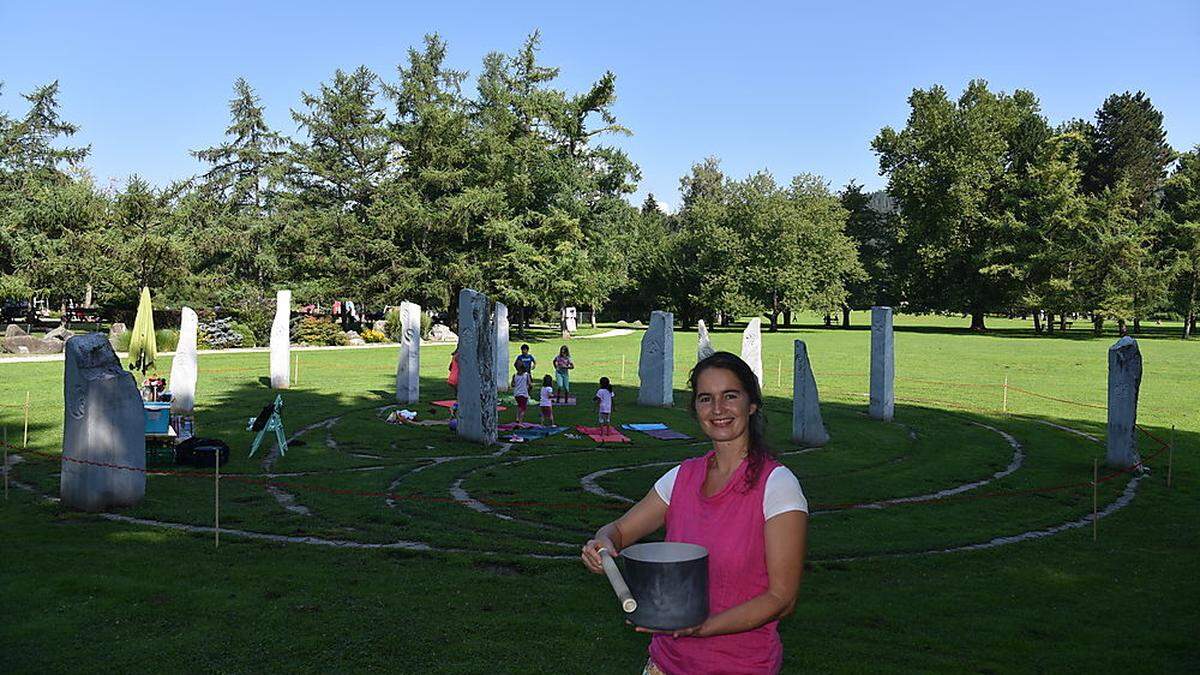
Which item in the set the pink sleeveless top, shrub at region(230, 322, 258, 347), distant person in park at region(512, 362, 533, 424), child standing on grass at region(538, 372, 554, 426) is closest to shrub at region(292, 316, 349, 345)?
shrub at region(230, 322, 258, 347)

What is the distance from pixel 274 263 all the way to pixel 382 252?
7012mm

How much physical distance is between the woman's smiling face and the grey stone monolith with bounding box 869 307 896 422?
2159 cm

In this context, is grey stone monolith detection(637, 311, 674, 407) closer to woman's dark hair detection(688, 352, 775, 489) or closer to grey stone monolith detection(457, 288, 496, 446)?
grey stone monolith detection(457, 288, 496, 446)

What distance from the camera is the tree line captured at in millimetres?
53781

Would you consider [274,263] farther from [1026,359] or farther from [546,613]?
[546,613]

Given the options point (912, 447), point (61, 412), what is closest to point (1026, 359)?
point (912, 447)

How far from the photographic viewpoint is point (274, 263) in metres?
58.2

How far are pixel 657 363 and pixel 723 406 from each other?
915 inches

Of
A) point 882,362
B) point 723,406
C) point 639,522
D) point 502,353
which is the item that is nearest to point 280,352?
point 502,353

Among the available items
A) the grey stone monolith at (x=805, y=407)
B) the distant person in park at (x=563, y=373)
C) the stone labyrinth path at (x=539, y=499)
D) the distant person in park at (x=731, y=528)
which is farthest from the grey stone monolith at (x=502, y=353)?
the distant person in park at (x=731, y=528)

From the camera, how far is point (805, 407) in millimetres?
20250

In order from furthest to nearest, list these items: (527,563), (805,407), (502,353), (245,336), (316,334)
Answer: (316,334)
(245,336)
(502,353)
(805,407)
(527,563)

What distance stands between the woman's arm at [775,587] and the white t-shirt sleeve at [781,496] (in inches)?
1.0

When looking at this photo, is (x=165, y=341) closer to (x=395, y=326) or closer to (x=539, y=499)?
(x=395, y=326)
